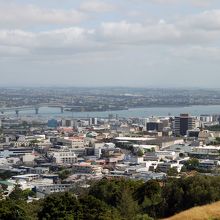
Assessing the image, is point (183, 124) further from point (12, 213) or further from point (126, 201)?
point (12, 213)

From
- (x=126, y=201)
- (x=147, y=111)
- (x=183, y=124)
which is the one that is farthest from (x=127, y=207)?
(x=147, y=111)

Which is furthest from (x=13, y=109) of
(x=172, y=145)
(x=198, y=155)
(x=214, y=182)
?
(x=214, y=182)

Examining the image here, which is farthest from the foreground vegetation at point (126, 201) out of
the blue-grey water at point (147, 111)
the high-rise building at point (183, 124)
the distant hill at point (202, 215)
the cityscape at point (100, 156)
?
the blue-grey water at point (147, 111)

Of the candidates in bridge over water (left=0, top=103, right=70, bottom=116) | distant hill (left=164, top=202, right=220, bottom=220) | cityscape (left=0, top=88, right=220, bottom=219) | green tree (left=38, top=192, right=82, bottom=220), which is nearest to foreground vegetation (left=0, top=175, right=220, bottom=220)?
green tree (left=38, top=192, right=82, bottom=220)

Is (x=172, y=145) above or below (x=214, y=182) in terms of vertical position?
below

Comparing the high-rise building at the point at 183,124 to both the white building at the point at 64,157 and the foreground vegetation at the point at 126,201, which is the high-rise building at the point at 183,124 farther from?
the foreground vegetation at the point at 126,201

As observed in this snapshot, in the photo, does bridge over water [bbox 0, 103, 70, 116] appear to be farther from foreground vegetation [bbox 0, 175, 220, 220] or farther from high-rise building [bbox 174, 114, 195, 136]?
foreground vegetation [bbox 0, 175, 220, 220]

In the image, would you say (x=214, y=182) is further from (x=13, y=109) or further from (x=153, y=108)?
(x=153, y=108)
